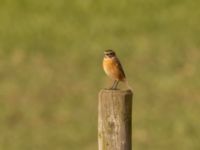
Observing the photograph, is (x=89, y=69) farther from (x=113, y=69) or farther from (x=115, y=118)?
(x=115, y=118)

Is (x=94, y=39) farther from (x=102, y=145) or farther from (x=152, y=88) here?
(x=102, y=145)

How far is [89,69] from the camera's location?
19.1 meters

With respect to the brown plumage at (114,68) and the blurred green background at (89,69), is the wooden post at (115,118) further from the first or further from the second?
the blurred green background at (89,69)

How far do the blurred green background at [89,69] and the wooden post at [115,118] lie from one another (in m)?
8.82

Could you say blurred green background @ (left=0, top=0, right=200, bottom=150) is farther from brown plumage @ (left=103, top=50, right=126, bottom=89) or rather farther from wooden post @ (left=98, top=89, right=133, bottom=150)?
wooden post @ (left=98, top=89, right=133, bottom=150)

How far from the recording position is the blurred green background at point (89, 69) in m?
15.8

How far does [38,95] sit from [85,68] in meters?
1.60

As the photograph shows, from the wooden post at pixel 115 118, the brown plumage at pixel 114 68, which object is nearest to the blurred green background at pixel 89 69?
the brown plumage at pixel 114 68

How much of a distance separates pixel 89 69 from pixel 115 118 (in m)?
12.9

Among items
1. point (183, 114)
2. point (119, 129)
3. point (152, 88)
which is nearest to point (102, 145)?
point (119, 129)

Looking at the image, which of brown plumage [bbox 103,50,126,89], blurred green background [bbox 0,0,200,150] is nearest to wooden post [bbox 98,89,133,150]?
brown plumage [bbox 103,50,126,89]

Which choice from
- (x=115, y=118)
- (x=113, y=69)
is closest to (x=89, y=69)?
(x=113, y=69)

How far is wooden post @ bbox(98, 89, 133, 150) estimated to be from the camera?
6199 mm

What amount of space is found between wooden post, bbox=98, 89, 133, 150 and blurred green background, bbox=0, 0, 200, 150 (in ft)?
28.9
